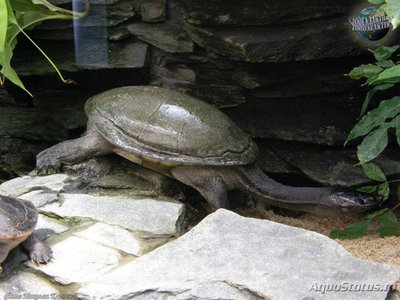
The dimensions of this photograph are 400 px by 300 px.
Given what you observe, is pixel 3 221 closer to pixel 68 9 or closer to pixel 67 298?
pixel 67 298

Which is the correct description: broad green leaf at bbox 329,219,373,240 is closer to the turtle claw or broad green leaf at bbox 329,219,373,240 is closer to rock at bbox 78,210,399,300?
rock at bbox 78,210,399,300

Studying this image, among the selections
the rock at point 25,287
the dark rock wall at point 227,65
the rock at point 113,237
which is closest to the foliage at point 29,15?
the dark rock wall at point 227,65

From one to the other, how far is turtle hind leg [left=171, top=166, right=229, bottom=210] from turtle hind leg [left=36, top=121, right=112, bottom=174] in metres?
0.49

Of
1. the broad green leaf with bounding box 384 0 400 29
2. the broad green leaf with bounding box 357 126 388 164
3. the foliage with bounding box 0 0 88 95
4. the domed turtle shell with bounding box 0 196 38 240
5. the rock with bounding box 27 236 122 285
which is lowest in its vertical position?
the rock with bounding box 27 236 122 285

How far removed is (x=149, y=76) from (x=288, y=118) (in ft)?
3.44

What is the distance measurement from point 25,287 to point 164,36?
2.08 metres

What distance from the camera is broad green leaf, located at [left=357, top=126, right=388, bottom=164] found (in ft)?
8.43

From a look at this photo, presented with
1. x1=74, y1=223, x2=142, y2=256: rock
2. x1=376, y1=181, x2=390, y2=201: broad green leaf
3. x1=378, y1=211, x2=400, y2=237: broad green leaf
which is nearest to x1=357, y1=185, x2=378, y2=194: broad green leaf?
x1=376, y1=181, x2=390, y2=201: broad green leaf

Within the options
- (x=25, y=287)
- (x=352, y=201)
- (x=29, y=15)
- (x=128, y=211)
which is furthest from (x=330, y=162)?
(x=29, y=15)

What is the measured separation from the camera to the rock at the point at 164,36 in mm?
3697

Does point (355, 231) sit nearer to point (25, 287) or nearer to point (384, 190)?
point (384, 190)

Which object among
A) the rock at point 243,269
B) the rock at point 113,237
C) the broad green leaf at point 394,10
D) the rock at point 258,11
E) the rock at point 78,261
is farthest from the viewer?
the rock at point 258,11

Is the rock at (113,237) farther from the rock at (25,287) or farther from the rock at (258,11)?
the rock at (258,11)

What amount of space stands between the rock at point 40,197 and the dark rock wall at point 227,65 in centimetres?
119
